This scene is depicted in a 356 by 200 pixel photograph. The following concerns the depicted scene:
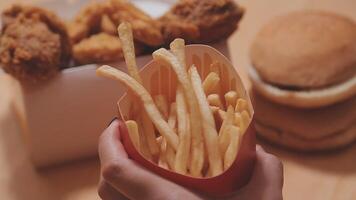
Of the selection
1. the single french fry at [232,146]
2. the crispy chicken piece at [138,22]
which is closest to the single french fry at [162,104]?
the single french fry at [232,146]

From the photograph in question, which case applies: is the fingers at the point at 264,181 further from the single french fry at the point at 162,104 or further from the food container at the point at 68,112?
the food container at the point at 68,112

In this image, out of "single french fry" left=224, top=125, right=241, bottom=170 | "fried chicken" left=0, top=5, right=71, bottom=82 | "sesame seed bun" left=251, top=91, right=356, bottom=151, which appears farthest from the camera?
"sesame seed bun" left=251, top=91, right=356, bottom=151

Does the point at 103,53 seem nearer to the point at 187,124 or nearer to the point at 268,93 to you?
the point at 268,93

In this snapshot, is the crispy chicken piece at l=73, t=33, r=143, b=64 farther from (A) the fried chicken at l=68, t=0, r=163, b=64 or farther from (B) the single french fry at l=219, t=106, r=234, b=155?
(B) the single french fry at l=219, t=106, r=234, b=155

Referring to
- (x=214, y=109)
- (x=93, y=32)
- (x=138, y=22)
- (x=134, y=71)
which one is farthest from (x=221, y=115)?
(x=93, y=32)

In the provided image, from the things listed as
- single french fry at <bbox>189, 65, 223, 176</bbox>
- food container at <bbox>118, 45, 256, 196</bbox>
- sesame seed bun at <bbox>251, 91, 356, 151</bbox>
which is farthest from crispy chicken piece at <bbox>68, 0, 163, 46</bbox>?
single french fry at <bbox>189, 65, 223, 176</bbox>

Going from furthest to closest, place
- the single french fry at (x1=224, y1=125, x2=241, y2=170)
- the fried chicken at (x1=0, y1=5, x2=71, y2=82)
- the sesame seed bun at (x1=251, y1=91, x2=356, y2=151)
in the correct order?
1. the sesame seed bun at (x1=251, y1=91, x2=356, y2=151)
2. the fried chicken at (x1=0, y1=5, x2=71, y2=82)
3. the single french fry at (x1=224, y1=125, x2=241, y2=170)

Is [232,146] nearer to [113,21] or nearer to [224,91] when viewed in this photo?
[224,91]
